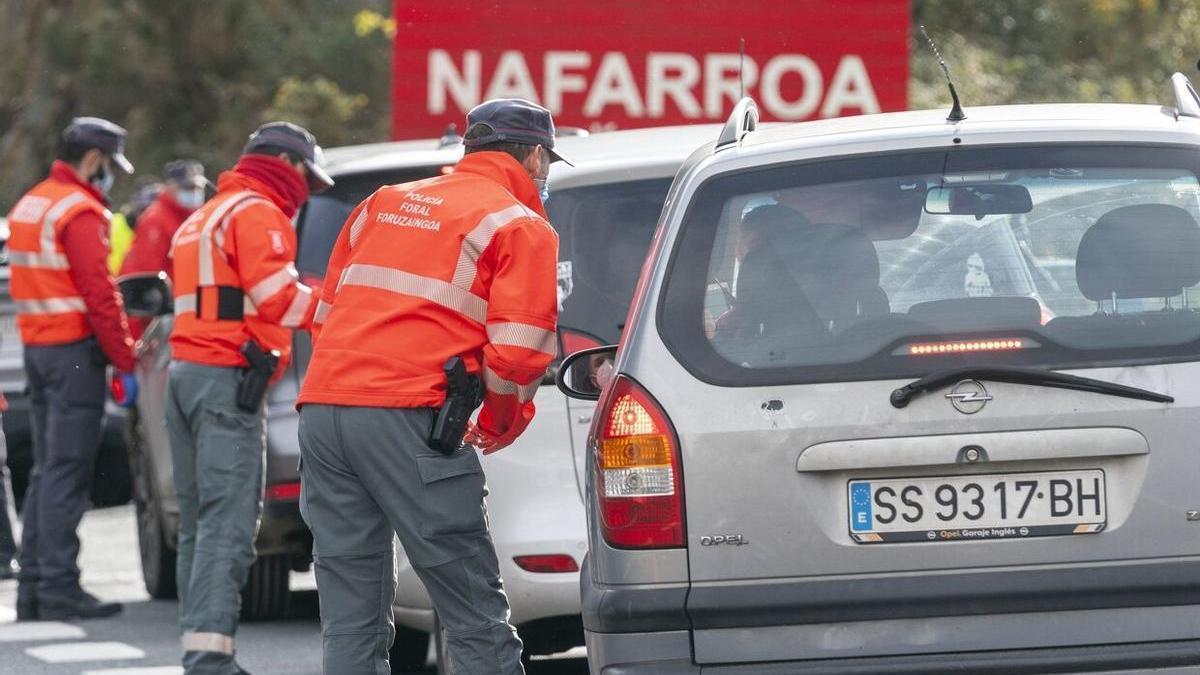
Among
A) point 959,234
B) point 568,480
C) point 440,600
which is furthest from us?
point 568,480

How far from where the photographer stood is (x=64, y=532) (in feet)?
31.9

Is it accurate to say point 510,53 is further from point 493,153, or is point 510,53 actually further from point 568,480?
point 493,153

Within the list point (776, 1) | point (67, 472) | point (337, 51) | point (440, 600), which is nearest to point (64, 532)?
point (67, 472)

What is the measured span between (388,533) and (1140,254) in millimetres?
1861

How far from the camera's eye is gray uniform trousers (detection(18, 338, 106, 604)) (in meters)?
9.66

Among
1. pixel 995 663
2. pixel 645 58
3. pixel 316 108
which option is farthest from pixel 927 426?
pixel 316 108

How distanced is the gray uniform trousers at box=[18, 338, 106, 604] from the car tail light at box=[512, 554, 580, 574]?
3784 mm

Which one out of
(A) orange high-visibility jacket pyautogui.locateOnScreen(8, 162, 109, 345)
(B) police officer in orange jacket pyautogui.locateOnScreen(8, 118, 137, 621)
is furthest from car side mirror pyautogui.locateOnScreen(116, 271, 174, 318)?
(A) orange high-visibility jacket pyautogui.locateOnScreen(8, 162, 109, 345)

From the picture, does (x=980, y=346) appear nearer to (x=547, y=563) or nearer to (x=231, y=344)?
(x=547, y=563)

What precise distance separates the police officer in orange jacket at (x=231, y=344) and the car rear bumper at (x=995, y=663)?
118 inches

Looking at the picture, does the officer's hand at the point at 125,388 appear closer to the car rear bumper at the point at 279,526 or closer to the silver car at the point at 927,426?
the car rear bumper at the point at 279,526

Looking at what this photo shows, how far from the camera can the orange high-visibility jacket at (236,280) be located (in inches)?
293

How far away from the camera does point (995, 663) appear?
4562 millimetres

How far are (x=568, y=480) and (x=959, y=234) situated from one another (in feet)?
6.55
